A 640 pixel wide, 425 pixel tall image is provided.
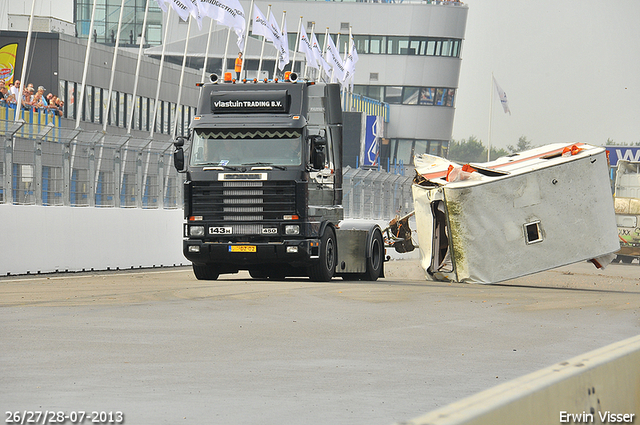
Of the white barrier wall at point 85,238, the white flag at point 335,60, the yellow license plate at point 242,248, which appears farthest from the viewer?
the white flag at point 335,60

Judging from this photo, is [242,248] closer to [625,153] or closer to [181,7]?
[181,7]

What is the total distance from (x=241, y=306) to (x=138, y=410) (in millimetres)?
7758

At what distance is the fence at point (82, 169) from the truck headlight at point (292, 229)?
492 cm

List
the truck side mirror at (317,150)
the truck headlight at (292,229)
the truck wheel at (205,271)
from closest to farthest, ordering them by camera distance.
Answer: the truck side mirror at (317,150) → the truck headlight at (292,229) → the truck wheel at (205,271)

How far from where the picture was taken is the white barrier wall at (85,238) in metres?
19.0

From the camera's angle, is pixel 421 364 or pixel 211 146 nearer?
pixel 421 364

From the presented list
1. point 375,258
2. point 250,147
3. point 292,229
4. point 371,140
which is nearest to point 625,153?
point 371,140

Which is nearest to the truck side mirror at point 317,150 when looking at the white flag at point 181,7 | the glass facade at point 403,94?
the white flag at point 181,7

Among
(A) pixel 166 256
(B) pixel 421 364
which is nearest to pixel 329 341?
(B) pixel 421 364

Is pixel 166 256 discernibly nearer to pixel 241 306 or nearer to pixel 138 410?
pixel 241 306

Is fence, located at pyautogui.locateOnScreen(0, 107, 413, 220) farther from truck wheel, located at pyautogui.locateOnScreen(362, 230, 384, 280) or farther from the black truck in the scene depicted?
truck wheel, located at pyautogui.locateOnScreen(362, 230, 384, 280)

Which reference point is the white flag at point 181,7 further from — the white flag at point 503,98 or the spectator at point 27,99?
the white flag at point 503,98

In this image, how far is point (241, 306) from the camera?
14047 mm

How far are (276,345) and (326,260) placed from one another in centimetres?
963
